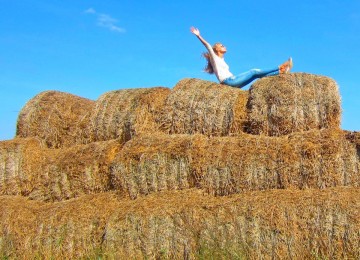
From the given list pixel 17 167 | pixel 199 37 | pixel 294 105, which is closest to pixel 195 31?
pixel 199 37

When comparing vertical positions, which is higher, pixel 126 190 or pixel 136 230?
pixel 126 190

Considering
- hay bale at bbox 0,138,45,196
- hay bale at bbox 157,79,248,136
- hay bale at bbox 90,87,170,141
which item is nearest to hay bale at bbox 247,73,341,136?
hay bale at bbox 157,79,248,136

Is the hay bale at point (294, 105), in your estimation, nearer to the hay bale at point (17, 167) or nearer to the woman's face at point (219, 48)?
the woman's face at point (219, 48)

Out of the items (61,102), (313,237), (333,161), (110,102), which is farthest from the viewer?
(61,102)

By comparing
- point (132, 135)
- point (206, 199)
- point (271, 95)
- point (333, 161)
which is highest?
point (271, 95)

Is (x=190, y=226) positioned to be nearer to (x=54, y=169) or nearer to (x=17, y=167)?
(x=54, y=169)

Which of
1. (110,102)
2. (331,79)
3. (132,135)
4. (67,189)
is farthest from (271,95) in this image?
(67,189)

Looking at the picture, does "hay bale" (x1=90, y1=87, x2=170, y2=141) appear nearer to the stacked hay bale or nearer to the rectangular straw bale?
the stacked hay bale

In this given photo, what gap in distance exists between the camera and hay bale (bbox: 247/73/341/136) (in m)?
7.95

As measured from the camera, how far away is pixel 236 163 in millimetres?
7551

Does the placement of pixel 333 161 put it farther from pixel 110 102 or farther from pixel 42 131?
pixel 42 131

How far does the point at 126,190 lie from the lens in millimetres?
8250

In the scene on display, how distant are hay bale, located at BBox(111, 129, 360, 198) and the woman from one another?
2499 millimetres

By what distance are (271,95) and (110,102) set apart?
3.27m
